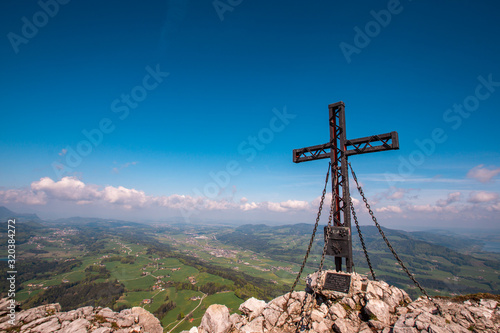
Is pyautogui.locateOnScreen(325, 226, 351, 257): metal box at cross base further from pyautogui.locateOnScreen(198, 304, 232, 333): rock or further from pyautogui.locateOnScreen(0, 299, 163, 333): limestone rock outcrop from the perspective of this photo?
pyautogui.locateOnScreen(0, 299, 163, 333): limestone rock outcrop

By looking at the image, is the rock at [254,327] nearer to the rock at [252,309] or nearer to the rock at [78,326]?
the rock at [252,309]

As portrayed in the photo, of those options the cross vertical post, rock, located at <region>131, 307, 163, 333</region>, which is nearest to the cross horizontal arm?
the cross vertical post

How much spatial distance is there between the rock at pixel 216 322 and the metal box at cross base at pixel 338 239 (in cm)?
600

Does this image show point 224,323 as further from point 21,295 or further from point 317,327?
point 21,295

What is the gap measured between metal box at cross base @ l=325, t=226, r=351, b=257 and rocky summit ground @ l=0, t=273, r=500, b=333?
3.71ft

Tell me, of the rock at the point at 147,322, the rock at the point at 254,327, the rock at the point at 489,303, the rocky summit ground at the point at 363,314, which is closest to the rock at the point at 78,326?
the rock at the point at 147,322

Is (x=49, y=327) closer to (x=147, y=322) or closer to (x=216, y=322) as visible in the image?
(x=147, y=322)

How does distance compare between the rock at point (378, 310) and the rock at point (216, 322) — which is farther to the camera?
the rock at point (216, 322)

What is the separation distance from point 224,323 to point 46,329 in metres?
9.58

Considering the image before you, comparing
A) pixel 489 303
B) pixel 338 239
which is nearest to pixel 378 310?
pixel 338 239

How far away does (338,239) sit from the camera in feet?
30.9

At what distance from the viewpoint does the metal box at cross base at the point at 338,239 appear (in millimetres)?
9297

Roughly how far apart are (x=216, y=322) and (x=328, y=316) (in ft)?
17.0

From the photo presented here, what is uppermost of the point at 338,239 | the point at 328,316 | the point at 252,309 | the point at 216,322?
the point at 338,239
